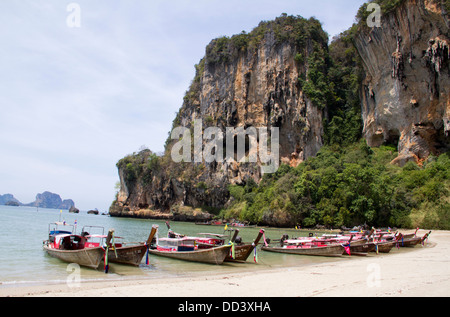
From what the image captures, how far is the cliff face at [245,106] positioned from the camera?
206 ft

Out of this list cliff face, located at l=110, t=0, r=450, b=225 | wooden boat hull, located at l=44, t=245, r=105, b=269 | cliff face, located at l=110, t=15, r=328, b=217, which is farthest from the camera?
cliff face, located at l=110, t=15, r=328, b=217

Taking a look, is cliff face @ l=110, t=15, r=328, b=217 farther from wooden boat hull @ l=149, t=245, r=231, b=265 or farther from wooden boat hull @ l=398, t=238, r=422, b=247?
wooden boat hull @ l=149, t=245, r=231, b=265

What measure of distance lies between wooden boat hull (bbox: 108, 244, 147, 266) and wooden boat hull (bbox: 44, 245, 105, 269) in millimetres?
1230

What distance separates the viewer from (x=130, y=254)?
15.3 meters

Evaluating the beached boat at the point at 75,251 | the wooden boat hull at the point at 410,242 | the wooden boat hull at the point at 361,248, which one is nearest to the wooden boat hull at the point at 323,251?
the wooden boat hull at the point at 361,248

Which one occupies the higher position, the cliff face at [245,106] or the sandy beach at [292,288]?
the cliff face at [245,106]

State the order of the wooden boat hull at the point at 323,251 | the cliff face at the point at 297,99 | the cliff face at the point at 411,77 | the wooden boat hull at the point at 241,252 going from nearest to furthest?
the wooden boat hull at the point at 241,252
the wooden boat hull at the point at 323,251
the cliff face at the point at 411,77
the cliff face at the point at 297,99

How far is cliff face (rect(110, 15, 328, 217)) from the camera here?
62.8m

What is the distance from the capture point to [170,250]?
19.3 m

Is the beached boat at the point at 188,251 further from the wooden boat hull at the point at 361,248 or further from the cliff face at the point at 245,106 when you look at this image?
the cliff face at the point at 245,106

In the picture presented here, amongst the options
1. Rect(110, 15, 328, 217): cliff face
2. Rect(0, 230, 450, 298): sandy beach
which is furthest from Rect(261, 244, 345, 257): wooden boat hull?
Rect(110, 15, 328, 217): cliff face

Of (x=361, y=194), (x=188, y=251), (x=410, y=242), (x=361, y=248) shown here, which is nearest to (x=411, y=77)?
(x=361, y=194)

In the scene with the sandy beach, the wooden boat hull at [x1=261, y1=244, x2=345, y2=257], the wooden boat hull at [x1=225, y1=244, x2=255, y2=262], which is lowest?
the wooden boat hull at [x1=261, y1=244, x2=345, y2=257]

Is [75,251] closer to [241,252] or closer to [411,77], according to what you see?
[241,252]
